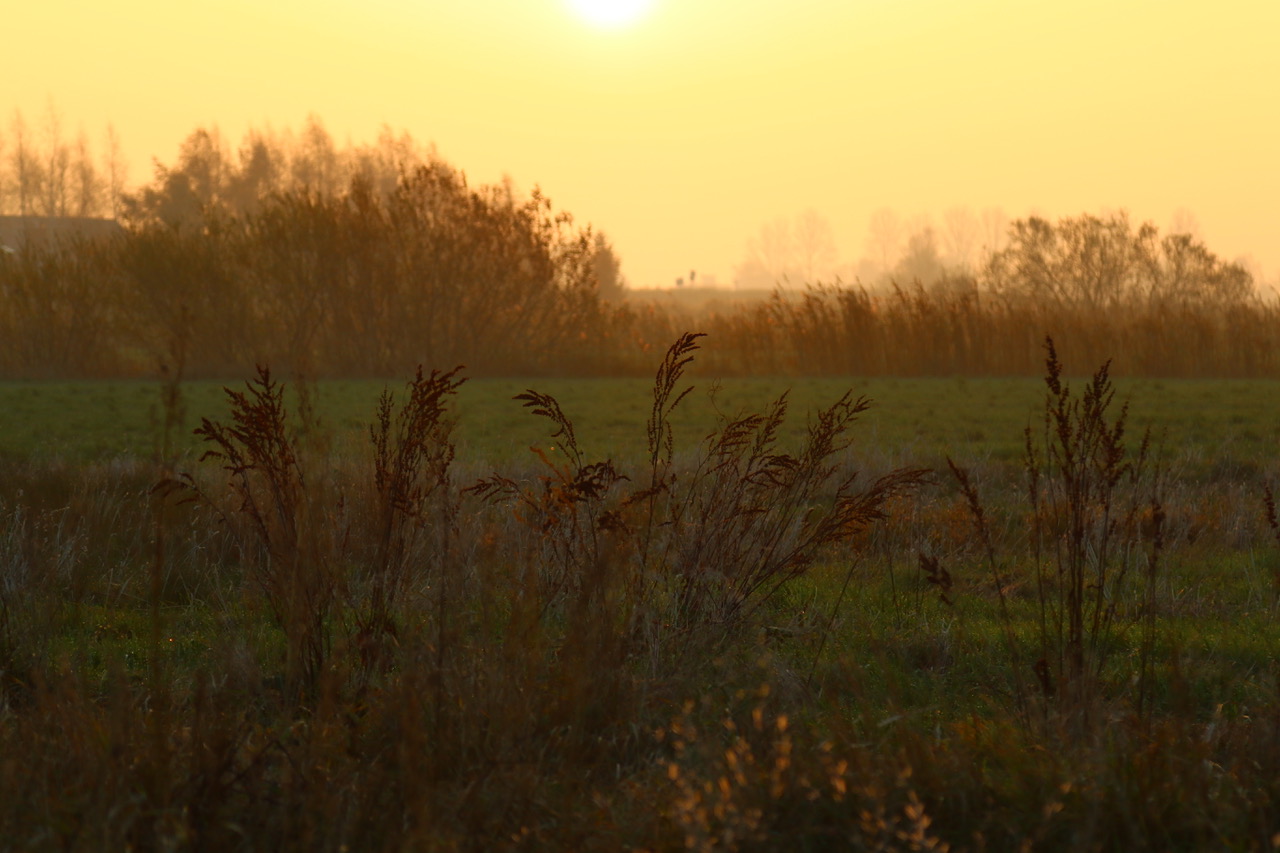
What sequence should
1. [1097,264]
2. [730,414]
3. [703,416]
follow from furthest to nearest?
1. [1097,264]
2. [703,416]
3. [730,414]

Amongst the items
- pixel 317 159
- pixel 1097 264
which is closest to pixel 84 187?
pixel 317 159

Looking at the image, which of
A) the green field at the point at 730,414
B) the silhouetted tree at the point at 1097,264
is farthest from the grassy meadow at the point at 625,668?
the silhouetted tree at the point at 1097,264

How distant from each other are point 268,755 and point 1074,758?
6.90 feet

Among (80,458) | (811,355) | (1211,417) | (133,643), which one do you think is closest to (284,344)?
(811,355)

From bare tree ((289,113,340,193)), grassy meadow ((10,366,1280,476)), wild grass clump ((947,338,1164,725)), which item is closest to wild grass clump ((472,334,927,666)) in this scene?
wild grass clump ((947,338,1164,725))

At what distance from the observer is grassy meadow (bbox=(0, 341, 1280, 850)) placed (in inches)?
101

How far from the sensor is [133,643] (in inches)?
178

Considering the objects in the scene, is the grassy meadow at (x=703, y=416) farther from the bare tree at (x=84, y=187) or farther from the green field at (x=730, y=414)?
the bare tree at (x=84, y=187)

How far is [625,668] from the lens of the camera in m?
3.51

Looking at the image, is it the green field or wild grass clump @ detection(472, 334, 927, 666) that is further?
the green field

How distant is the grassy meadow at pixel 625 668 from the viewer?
255 centimetres

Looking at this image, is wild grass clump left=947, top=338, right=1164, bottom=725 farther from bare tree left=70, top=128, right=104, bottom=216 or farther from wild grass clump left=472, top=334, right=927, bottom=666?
bare tree left=70, top=128, right=104, bottom=216

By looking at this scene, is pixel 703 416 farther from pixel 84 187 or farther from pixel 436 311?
pixel 84 187

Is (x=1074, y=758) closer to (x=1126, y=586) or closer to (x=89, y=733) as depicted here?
(x=89, y=733)
